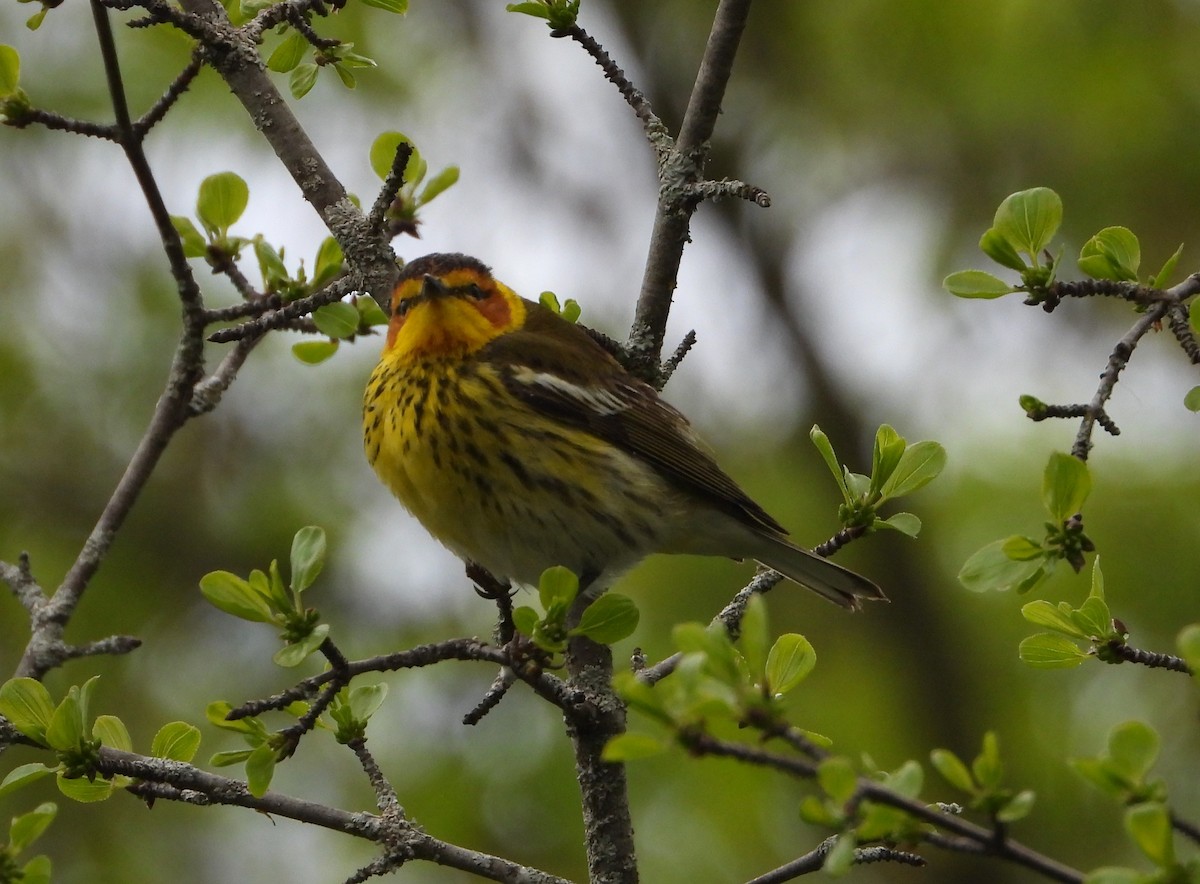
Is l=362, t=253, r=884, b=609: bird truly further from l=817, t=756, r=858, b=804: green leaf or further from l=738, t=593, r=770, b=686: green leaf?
l=817, t=756, r=858, b=804: green leaf

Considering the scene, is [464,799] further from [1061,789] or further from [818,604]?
[1061,789]

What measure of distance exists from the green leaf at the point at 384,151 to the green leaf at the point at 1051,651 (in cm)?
223

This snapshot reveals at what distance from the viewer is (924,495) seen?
769cm

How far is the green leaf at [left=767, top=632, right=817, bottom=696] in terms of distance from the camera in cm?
256

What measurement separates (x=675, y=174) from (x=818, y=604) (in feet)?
15.2

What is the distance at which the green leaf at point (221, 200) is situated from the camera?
3715mm

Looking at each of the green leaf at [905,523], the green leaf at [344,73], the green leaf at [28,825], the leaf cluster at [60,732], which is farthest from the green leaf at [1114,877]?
the green leaf at [344,73]

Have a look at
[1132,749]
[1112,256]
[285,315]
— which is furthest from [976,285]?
[285,315]

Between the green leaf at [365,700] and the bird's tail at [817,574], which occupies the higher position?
the bird's tail at [817,574]

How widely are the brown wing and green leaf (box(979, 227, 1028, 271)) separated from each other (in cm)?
180

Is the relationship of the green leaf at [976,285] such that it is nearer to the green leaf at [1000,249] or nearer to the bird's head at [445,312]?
the green leaf at [1000,249]

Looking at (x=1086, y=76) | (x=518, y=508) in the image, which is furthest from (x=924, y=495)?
(x=518, y=508)

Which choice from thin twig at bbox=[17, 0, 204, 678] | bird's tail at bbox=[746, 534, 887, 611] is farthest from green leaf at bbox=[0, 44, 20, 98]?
bird's tail at bbox=[746, 534, 887, 611]

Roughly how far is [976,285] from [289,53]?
77.8 inches
